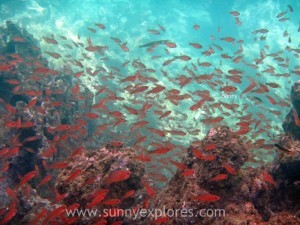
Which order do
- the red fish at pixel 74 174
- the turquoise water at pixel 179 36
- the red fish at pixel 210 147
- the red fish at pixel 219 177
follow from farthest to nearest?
the turquoise water at pixel 179 36 → the red fish at pixel 210 147 → the red fish at pixel 74 174 → the red fish at pixel 219 177

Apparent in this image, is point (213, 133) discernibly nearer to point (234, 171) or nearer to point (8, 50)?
point (234, 171)

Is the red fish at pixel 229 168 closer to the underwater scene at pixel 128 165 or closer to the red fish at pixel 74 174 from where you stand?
the underwater scene at pixel 128 165

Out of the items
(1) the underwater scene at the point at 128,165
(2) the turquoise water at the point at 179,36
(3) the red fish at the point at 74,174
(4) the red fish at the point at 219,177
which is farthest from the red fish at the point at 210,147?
(2) the turquoise water at the point at 179,36

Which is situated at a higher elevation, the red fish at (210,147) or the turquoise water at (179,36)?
the turquoise water at (179,36)

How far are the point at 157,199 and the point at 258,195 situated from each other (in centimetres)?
207

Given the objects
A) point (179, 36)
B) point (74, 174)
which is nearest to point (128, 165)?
point (74, 174)

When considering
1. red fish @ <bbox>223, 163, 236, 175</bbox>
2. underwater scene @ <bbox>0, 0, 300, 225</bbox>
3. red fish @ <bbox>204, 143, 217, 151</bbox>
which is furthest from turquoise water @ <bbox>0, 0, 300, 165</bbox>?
red fish @ <bbox>223, 163, 236, 175</bbox>

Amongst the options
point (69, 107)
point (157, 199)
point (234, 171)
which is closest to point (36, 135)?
point (69, 107)

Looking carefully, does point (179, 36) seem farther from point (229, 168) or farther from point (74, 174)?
point (74, 174)

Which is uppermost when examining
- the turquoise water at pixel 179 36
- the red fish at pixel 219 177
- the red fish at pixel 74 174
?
the turquoise water at pixel 179 36

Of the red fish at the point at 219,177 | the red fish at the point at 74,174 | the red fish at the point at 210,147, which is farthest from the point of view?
the red fish at the point at 210,147

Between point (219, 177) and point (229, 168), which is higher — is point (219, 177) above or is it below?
below

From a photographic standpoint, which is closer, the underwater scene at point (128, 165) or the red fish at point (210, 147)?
the underwater scene at point (128, 165)

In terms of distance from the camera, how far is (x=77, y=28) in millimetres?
31094
